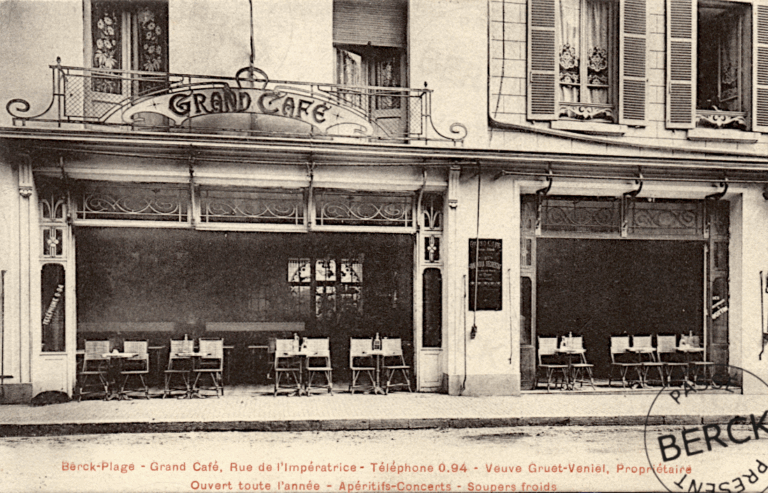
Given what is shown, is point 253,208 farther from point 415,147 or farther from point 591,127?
point 591,127

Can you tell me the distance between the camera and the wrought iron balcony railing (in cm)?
979

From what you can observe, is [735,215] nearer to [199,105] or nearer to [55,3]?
[199,105]

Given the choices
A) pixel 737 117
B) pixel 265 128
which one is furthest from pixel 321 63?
pixel 737 117

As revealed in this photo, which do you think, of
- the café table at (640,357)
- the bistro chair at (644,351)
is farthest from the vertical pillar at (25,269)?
the bistro chair at (644,351)

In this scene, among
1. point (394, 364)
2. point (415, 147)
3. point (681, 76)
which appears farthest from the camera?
point (394, 364)

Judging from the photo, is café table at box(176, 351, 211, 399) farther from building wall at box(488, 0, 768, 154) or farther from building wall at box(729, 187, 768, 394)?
building wall at box(729, 187, 768, 394)

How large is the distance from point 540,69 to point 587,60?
1076mm

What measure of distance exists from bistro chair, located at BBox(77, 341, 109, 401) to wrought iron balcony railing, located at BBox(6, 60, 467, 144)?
3.47 metres

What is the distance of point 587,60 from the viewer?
11352 millimetres

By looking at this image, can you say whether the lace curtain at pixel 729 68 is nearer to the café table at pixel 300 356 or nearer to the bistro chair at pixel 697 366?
the bistro chair at pixel 697 366

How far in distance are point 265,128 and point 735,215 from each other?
841 centimetres

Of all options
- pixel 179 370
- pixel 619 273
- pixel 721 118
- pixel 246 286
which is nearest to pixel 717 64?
pixel 721 118

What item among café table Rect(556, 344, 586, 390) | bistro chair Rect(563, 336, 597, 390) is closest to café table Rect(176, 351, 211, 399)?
café table Rect(556, 344, 586, 390)

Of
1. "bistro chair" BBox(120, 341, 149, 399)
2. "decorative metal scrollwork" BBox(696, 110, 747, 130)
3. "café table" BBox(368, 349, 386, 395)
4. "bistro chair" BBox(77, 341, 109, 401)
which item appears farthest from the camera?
"decorative metal scrollwork" BBox(696, 110, 747, 130)
